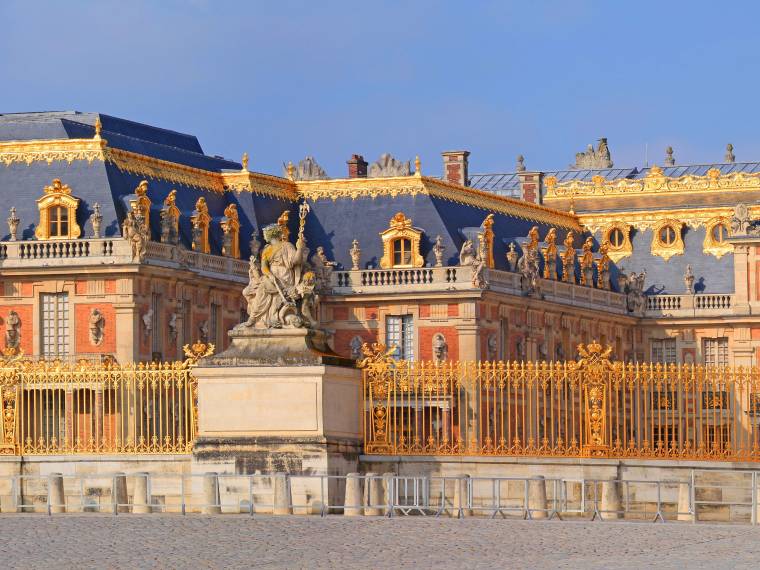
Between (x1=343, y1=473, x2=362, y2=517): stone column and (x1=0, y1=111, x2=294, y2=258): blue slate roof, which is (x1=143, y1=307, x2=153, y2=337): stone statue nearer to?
(x1=0, y1=111, x2=294, y2=258): blue slate roof

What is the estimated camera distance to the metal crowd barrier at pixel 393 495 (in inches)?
1786

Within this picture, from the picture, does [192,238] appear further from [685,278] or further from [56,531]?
[56,531]

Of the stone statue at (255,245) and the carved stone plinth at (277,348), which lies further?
the stone statue at (255,245)

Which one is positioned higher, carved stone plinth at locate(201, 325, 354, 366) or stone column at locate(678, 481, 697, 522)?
carved stone plinth at locate(201, 325, 354, 366)

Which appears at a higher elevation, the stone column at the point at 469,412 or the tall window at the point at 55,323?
the tall window at the point at 55,323

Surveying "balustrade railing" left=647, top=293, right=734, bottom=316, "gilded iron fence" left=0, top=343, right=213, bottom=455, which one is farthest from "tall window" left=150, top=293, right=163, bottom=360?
"balustrade railing" left=647, top=293, right=734, bottom=316

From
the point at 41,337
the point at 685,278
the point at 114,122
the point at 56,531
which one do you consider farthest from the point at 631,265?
the point at 56,531

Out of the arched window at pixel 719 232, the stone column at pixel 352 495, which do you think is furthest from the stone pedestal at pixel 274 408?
the arched window at pixel 719 232

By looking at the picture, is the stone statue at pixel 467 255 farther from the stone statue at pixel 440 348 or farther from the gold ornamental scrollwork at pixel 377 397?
the gold ornamental scrollwork at pixel 377 397

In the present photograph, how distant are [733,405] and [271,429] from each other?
8.21 m

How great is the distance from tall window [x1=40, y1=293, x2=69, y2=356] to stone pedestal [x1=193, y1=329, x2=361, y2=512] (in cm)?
2492

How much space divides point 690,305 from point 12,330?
25999 millimetres

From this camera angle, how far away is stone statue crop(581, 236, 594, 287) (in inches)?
3529

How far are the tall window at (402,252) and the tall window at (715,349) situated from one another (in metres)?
13.1
